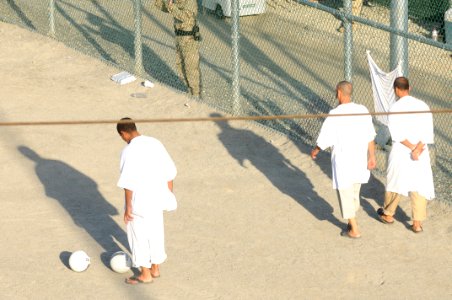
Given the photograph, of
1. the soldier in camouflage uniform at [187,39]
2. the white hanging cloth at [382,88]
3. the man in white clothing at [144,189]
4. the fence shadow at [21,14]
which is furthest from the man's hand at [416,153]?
the fence shadow at [21,14]

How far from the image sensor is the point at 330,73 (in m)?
15.7

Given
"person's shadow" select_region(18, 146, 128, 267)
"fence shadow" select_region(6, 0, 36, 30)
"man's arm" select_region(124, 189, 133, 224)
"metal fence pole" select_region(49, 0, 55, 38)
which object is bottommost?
"fence shadow" select_region(6, 0, 36, 30)

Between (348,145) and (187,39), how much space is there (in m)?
4.57

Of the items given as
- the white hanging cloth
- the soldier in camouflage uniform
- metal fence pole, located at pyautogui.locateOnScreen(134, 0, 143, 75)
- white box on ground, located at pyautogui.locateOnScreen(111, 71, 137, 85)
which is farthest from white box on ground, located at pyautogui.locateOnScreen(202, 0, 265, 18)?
the white hanging cloth

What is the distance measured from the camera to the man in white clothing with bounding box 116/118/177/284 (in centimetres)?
1081

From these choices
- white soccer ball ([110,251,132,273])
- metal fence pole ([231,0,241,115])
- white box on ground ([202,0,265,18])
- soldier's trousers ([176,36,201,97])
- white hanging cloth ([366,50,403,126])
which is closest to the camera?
white soccer ball ([110,251,132,273])

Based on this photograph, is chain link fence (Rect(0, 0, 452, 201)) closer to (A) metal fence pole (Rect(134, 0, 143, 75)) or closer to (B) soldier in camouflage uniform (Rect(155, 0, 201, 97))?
(A) metal fence pole (Rect(134, 0, 143, 75))

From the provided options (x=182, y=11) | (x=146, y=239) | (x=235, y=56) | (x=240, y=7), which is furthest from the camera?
(x=240, y=7)

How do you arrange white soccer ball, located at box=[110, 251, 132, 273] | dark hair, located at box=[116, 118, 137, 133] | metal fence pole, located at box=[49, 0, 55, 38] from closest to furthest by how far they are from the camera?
dark hair, located at box=[116, 118, 137, 133], white soccer ball, located at box=[110, 251, 132, 273], metal fence pole, located at box=[49, 0, 55, 38]

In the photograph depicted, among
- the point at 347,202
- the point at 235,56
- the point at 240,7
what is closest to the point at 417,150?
the point at 347,202

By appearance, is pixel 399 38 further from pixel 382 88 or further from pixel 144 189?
pixel 144 189

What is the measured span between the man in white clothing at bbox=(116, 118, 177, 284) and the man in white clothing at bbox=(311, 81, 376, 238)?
1.80m

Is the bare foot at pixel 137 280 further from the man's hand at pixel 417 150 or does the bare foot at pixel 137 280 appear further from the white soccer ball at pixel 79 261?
the man's hand at pixel 417 150

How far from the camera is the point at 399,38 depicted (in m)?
13.3
